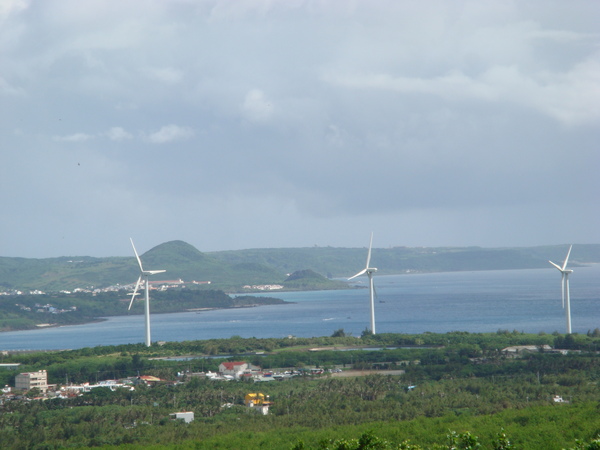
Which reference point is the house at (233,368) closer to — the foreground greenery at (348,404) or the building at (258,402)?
the foreground greenery at (348,404)

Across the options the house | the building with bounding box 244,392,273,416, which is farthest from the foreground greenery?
the house

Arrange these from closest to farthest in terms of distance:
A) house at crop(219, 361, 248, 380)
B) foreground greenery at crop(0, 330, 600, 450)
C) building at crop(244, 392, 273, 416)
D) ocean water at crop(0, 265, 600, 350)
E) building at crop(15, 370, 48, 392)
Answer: foreground greenery at crop(0, 330, 600, 450)
building at crop(244, 392, 273, 416)
building at crop(15, 370, 48, 392)
house at crop(219, 361, 248, 380)
ocean water at crop(0, 265, 600, 350)

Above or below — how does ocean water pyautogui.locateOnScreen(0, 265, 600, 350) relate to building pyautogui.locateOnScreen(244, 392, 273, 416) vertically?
below

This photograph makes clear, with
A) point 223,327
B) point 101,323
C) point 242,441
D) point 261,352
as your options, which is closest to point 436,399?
point 242,441

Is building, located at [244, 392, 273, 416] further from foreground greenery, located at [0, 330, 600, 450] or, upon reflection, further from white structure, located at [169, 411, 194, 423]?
white structure, located at [169, 411, 194, 423]

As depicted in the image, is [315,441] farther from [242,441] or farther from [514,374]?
[514,374]

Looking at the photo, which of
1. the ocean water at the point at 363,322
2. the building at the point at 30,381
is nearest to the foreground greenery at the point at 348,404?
the building at the point at 30,381

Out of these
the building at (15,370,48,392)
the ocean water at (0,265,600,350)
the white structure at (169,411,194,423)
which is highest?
the building at (15,370,48,392)
